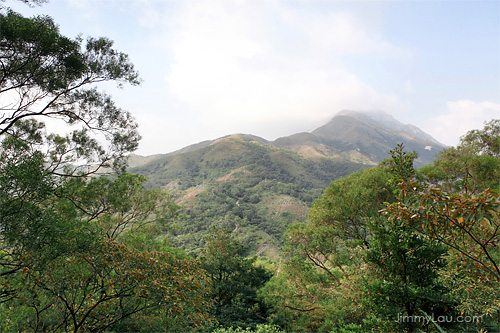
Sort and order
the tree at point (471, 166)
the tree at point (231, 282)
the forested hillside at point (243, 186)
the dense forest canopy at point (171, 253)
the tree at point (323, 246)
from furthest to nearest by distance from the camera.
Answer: the forested hillside at point (243, 186) < the tree at point (231, 282) < the tree at point (323, 246) < the tree at point (471, 166) < the dense forest canopy at point (171, 253)

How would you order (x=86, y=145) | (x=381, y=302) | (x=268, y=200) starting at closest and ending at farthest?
(x=381, y=302)
(x=86, y=145)
(x=268, y=200)

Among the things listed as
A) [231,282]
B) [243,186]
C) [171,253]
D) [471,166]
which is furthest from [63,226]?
[243,186]

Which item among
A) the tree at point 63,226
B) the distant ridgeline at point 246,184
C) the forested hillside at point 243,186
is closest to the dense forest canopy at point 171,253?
the tree at point 63,226

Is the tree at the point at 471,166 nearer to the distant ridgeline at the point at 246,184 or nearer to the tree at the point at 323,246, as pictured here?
the tree at the point at 323,246

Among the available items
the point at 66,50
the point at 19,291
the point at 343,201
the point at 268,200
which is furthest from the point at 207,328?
the point at 268,200

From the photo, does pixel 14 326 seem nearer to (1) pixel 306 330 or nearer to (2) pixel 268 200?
(1) pixel 306 330

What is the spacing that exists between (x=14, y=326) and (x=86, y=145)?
4.91m

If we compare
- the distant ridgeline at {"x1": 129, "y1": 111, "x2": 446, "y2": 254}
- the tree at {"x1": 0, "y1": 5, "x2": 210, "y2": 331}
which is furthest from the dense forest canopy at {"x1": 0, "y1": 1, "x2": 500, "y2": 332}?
the distant ridgeline at {"x1": 129, "y1": 111, "x2": 446, "y2": 254}

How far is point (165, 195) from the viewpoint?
1398 cm

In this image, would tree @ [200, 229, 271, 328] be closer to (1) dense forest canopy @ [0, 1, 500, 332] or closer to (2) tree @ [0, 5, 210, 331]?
(1) dense forest canopy @ [0, 1, 500, 332]

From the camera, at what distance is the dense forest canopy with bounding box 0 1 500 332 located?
4.21 m

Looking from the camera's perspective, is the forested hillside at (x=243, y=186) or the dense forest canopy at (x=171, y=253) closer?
the dense forest canopy at (x=171, y=253)

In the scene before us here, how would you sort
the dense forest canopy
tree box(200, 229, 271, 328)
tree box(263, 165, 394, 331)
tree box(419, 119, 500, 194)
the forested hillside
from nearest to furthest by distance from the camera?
the dense forest canopy → tree box(419, 119, 500, 194) → tree box(263, 165, 394, 331) → tree box(200, 229, 271, 328) → the forested hillside

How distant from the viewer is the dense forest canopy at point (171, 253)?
13.8 feet
